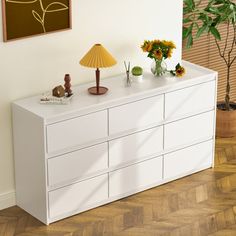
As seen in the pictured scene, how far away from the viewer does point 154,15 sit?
6293 millimetres

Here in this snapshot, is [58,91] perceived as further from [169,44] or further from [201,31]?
[201,31]

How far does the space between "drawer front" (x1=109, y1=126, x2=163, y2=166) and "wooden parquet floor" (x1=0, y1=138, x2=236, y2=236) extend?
1.07 feet

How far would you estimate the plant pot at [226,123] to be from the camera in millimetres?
7176

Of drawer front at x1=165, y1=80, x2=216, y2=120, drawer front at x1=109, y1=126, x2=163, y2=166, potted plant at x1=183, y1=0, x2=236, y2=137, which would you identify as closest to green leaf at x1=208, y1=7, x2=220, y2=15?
potted plant at x1=183, y1=0, x2=236, y2=137

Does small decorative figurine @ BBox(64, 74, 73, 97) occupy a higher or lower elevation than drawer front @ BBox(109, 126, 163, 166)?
higher

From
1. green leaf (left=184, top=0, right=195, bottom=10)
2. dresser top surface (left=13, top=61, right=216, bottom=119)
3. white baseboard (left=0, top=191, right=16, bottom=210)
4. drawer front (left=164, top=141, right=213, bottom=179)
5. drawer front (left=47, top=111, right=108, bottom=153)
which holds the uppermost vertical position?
green leaf (left=184, top=0, right=195, bottom=10)

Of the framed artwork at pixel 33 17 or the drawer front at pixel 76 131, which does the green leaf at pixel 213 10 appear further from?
the drawer front at pixel 76 131

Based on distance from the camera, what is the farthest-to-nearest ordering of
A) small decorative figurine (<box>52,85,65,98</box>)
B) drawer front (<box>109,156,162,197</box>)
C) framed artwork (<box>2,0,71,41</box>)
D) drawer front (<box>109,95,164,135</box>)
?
drawer front (<box>109,156,162,197</box>), drawer front (<box>109,95,164,135</box>), small decorative figurine (<box>52,85,65,98</box>), framed artwork (<box>2,0,71,41</box>)

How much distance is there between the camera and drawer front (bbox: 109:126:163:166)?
19.2 ft

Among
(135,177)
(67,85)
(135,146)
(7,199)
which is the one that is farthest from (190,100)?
(7,199)

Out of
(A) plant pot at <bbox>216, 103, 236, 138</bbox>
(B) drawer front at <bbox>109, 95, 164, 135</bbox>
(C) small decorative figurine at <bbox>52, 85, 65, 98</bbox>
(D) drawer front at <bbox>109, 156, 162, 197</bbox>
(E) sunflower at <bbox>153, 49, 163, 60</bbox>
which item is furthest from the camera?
(A) plant pot at <bbox>216, 103, 236, 138</bbox>

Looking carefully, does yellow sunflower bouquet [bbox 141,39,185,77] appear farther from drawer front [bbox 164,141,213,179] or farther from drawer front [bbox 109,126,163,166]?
drawer front [bbox 164,141,213,179]

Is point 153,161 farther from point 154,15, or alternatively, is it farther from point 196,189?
point 154,15

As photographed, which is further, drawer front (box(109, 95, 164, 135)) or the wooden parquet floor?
drawer front (box(109, 95, 164, 135))
